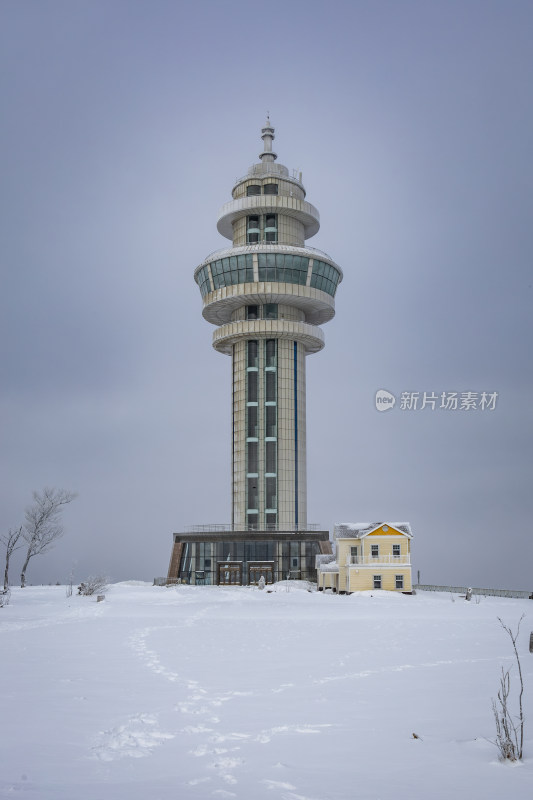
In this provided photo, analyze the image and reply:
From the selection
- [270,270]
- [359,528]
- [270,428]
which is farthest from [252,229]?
[359,528]

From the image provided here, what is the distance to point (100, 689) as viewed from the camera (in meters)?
18.6

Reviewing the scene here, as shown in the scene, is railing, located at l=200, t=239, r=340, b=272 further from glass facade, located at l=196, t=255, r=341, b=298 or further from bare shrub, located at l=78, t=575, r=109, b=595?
bare shrub, located at l=78, t=575, r=109, b=595

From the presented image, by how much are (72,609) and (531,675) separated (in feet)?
99.6

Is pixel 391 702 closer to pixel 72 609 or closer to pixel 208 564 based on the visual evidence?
pixel 72 609

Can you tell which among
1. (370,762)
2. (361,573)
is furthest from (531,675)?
(361,573)

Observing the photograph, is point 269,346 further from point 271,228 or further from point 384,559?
point 384,559

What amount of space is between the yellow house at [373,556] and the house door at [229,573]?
1438 centimetres

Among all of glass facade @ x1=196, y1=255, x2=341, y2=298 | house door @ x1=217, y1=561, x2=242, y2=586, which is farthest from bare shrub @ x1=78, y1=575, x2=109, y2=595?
glass facade @ x1=196, y1=255, x2=341, y2=298

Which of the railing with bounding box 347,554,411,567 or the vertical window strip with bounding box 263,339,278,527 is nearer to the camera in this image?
the railing with bounding box 347,554,411,567

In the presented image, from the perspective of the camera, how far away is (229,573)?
3132 inches

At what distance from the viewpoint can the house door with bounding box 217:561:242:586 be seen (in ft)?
260

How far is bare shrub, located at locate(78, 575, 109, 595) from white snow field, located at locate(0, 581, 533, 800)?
25169 millimetres

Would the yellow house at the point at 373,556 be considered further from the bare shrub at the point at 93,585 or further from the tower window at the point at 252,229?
the tower window at the point at 252,229

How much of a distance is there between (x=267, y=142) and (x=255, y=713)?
9339 centimetres
